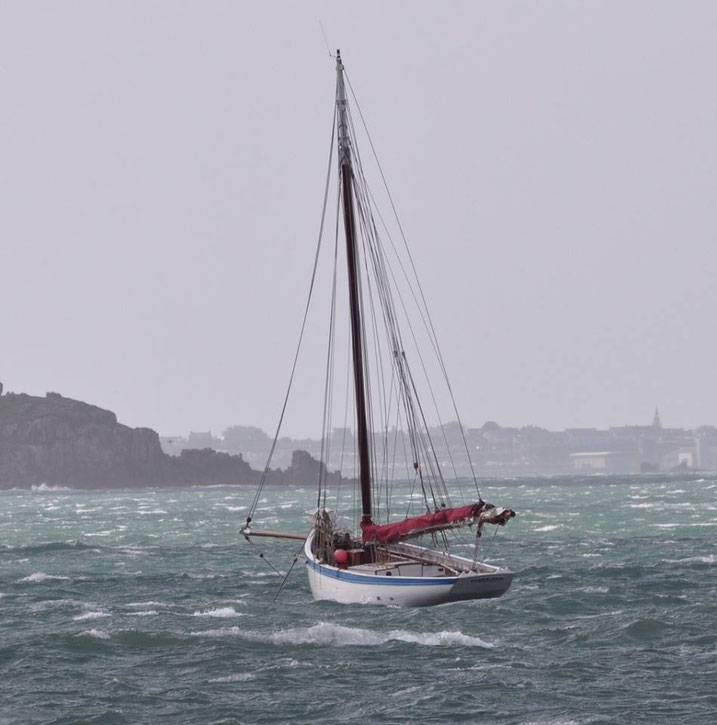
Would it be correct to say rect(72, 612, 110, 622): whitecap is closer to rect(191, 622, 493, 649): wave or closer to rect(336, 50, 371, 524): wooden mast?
rect(191, 622, 493, 649): wave

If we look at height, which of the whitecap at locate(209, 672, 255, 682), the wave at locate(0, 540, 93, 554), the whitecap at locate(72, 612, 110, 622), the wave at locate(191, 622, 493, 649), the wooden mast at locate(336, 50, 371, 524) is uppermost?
the wooden mast at locate(336, 50, 371, 524)

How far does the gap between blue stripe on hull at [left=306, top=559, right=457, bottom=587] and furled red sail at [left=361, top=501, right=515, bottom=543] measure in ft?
7.92

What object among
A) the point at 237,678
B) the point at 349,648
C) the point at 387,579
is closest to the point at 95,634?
the point at 349,648

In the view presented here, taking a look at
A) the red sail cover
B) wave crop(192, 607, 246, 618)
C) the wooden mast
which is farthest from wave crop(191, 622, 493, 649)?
the wooden mast

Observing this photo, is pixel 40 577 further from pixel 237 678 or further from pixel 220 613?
pixel 237 678

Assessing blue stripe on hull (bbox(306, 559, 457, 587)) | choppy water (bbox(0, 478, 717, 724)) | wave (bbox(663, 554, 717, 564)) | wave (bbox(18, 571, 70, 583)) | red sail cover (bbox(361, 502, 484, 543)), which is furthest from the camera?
wave (bbox(663, 554, 717, 564))

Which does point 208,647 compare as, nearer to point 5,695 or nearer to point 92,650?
point 92,650

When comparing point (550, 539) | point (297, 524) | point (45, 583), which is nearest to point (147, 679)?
point (45, 583)

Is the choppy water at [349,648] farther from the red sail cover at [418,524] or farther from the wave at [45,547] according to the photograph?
the wave at [45,547]

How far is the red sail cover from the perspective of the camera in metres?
40.7

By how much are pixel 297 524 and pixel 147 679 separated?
69.0 m

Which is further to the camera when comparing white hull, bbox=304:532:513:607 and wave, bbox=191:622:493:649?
white hull, bbox=304:532:513:607

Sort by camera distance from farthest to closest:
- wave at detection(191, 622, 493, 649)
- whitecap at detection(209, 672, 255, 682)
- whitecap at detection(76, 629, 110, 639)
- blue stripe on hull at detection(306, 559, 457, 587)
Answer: blue stripe on hull at detection(306, 559, 457, 587), whitecap at detection(76, 629, 110, 639), wave at detection(191, 622, 493, 649), whitecap at detection(209, 672, 255, 682)

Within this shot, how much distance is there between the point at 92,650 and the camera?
1331 inches
